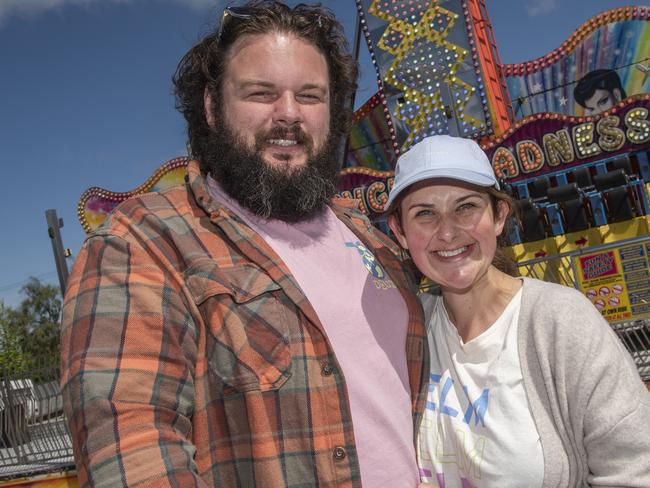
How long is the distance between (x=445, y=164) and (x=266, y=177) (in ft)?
2.07

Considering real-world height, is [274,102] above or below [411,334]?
above

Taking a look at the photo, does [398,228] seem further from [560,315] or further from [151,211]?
[151,211]

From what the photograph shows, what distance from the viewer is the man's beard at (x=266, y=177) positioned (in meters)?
2.01

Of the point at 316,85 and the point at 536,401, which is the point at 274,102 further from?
the point at 536,401

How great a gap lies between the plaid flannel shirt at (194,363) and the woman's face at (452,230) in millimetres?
532

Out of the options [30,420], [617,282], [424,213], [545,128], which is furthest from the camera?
[545,128]

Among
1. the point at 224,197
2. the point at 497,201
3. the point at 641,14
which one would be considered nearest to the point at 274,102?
the point at 224,197

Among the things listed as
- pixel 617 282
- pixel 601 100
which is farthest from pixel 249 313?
pixel 601 100

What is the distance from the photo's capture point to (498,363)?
1.79 metres

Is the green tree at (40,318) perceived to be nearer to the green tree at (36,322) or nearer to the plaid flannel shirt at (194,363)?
the green tree at (36,322)

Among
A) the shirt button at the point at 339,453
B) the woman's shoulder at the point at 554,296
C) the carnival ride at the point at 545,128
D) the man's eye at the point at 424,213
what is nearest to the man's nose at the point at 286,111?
the man's eye at the point at 424,213

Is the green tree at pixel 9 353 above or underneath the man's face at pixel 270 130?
above

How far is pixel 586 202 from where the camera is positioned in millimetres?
10648

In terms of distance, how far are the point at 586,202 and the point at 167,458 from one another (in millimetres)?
10816
